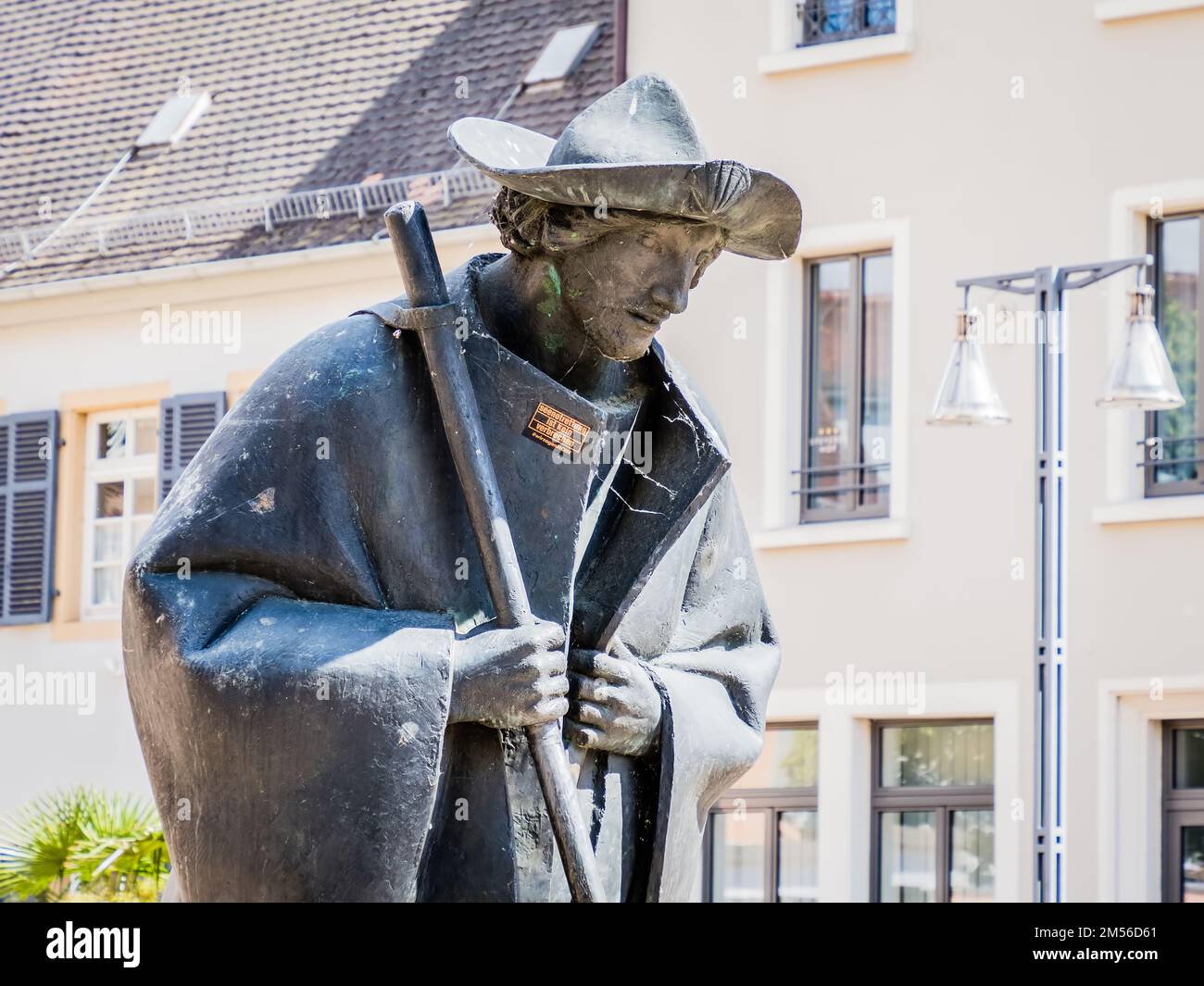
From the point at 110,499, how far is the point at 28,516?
750 mm

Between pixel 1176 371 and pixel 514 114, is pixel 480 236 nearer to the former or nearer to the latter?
pixel 514 114

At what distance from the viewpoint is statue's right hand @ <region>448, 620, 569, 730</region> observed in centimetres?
508

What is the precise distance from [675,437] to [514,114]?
56.3ft

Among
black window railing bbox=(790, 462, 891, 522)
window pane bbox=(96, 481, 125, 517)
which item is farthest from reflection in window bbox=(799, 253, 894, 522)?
window pane bbox=(96, 481, 125, 517)

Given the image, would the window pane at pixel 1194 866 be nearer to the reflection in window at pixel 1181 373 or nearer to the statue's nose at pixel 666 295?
the reflection in window at pixel 1181 373

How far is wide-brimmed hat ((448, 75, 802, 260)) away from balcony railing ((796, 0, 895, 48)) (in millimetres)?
16802

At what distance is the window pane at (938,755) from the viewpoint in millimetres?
21016

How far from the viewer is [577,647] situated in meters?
5.43

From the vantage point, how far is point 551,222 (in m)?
5.42

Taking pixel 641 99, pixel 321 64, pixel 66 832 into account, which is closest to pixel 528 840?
pixel 641 99

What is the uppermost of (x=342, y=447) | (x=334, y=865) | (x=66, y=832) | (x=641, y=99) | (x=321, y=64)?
(x=321, y=64)

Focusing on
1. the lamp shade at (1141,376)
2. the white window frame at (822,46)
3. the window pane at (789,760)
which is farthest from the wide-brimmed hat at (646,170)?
the white window frame at (822,46)

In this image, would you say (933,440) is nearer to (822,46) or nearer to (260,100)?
(822,46)

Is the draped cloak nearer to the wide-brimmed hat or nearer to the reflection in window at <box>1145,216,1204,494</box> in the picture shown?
the wide-brimmed hat
